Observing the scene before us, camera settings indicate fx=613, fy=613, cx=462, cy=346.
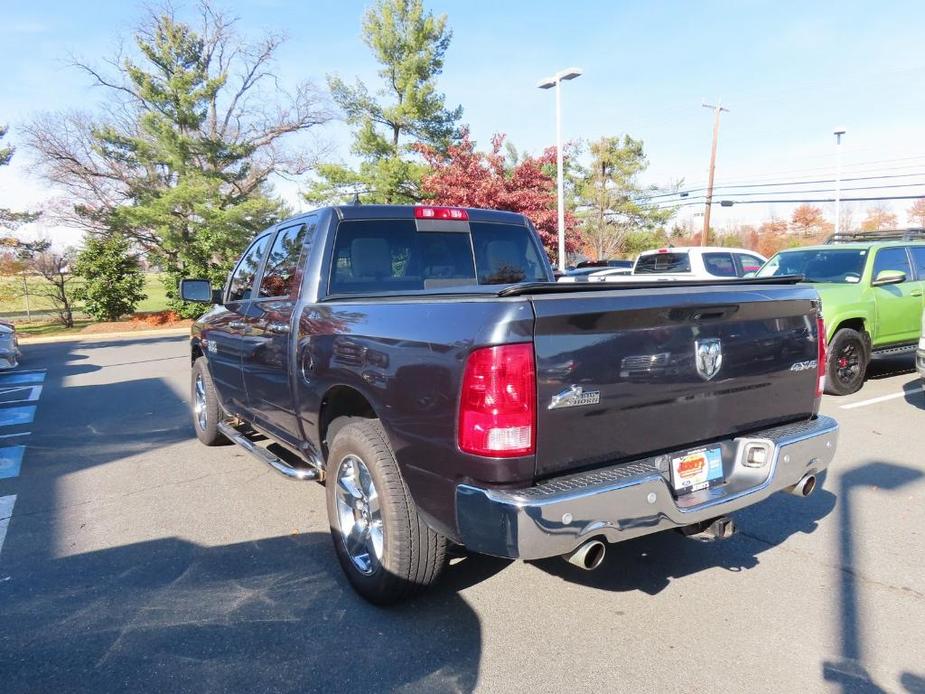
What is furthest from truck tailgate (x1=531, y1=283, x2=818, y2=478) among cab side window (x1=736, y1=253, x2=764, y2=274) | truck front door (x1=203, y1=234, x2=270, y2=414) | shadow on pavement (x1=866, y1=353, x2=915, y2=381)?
cab side window (x1=736, y1=253, x2=764, y2=274)

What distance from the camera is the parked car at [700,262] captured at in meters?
12.2

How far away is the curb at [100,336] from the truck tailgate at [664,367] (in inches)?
763

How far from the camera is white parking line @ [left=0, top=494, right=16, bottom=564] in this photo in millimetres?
4105

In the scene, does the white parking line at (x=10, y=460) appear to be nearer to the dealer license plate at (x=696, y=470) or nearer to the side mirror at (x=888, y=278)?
the dealer license plate at (x=696, y=470)

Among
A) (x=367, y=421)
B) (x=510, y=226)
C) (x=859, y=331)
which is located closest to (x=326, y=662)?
(x=367, y=421)

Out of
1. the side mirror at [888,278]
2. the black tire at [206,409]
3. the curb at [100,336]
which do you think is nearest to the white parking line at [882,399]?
the side mirror at [888,278]

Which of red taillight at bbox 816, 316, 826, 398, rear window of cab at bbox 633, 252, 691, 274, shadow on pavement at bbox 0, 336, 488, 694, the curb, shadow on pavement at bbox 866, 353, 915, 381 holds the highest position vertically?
rear window of cab at bbox 633, 252, 691, 274

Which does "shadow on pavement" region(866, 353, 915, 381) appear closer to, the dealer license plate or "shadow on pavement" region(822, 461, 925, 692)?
"shadow on pavement" region(822, 461, 925, 692)

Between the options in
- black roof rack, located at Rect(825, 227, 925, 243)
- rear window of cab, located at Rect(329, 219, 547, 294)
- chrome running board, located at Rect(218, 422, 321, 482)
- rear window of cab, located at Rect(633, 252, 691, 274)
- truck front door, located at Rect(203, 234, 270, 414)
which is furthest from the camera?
rear window of cab, located at Rect(633, 252, 691, 274)

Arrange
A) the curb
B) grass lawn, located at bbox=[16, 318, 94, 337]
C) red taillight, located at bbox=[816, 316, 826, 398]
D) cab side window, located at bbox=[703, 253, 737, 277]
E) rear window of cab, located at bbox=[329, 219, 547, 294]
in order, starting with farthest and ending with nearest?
1. grass lawn, located at bbox=[16, 318, 94, 337]
2. the curb
3. cab side window, located at bbox=[703, 253, 737, 277]
4. rear window of cab, located at bbox=[329, 219, 547, 294]
5. red taillight, located at bbox=[816, 316, 826, 398]

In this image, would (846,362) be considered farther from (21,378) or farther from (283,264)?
(21,378)

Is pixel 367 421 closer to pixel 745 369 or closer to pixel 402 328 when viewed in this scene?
pixel 402 328

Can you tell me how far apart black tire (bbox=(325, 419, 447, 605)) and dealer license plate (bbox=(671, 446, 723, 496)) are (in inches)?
42.7

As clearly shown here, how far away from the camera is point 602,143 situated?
1235 inches
